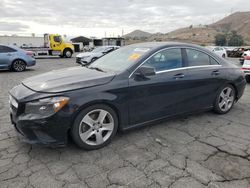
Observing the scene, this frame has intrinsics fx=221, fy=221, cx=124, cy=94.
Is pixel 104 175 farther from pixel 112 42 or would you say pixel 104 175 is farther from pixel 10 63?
pixel 112 42

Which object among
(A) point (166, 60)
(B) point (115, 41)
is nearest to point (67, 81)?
(A) point (166, 60)

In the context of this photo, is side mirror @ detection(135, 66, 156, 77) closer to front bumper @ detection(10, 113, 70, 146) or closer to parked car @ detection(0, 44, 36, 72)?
front bumper @ detection(10, 113, 70, 146)

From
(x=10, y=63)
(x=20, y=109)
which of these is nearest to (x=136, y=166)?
(x=20, y=109)

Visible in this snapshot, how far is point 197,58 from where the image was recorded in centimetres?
416

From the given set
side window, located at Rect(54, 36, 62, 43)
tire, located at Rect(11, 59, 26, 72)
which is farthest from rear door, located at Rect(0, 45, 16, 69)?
side window, located at Rect(54, 36, 62, 43)

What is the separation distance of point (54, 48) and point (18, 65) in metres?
11.9

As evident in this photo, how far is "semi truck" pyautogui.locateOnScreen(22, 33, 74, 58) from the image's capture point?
2155 cm

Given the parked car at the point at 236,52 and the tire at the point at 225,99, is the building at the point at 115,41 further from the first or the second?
the tire at the point at 225,99

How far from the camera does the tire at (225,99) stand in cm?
446

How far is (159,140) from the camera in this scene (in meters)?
3.45

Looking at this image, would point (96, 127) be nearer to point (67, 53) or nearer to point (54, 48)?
point (54, 48)

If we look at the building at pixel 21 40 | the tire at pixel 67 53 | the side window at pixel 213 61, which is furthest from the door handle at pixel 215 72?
the building at pixel 21 40

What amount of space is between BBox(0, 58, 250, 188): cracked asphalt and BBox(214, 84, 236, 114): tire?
26.2 inches

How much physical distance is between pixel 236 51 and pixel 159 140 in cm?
2774
